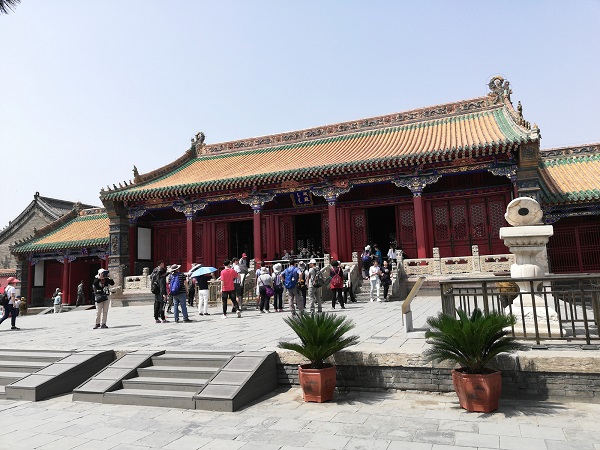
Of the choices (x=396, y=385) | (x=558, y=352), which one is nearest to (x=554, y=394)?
(x=558, y=352)

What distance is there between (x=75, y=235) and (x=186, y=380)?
69.0 ft

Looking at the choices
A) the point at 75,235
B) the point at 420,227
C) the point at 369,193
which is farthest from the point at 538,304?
the point at 75,235

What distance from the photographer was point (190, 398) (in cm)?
484

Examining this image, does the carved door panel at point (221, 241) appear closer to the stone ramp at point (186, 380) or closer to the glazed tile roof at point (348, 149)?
the glazed tile roof at point (348, 149)

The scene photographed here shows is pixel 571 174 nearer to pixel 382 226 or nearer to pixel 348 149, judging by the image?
pixel 382 226

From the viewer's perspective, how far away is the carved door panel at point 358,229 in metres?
17.8

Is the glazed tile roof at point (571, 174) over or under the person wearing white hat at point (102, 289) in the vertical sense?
over

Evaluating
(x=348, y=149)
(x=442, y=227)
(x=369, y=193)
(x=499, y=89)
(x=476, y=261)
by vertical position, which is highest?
(x=499, y=89)

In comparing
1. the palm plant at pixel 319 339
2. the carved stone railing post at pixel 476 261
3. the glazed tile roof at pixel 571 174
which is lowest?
the palm plant at pixel 319 339

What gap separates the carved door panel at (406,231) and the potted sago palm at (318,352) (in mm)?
12710

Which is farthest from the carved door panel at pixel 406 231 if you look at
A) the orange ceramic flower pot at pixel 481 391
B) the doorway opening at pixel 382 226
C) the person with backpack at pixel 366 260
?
the orange ceramic flower pot at pixel 481 391

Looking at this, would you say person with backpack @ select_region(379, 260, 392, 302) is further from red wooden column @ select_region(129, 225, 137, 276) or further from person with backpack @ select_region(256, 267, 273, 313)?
red wooden column @ select_region(129, 225, 137, 276)

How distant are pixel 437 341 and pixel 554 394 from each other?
1.34m

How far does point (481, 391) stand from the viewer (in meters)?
4.18
